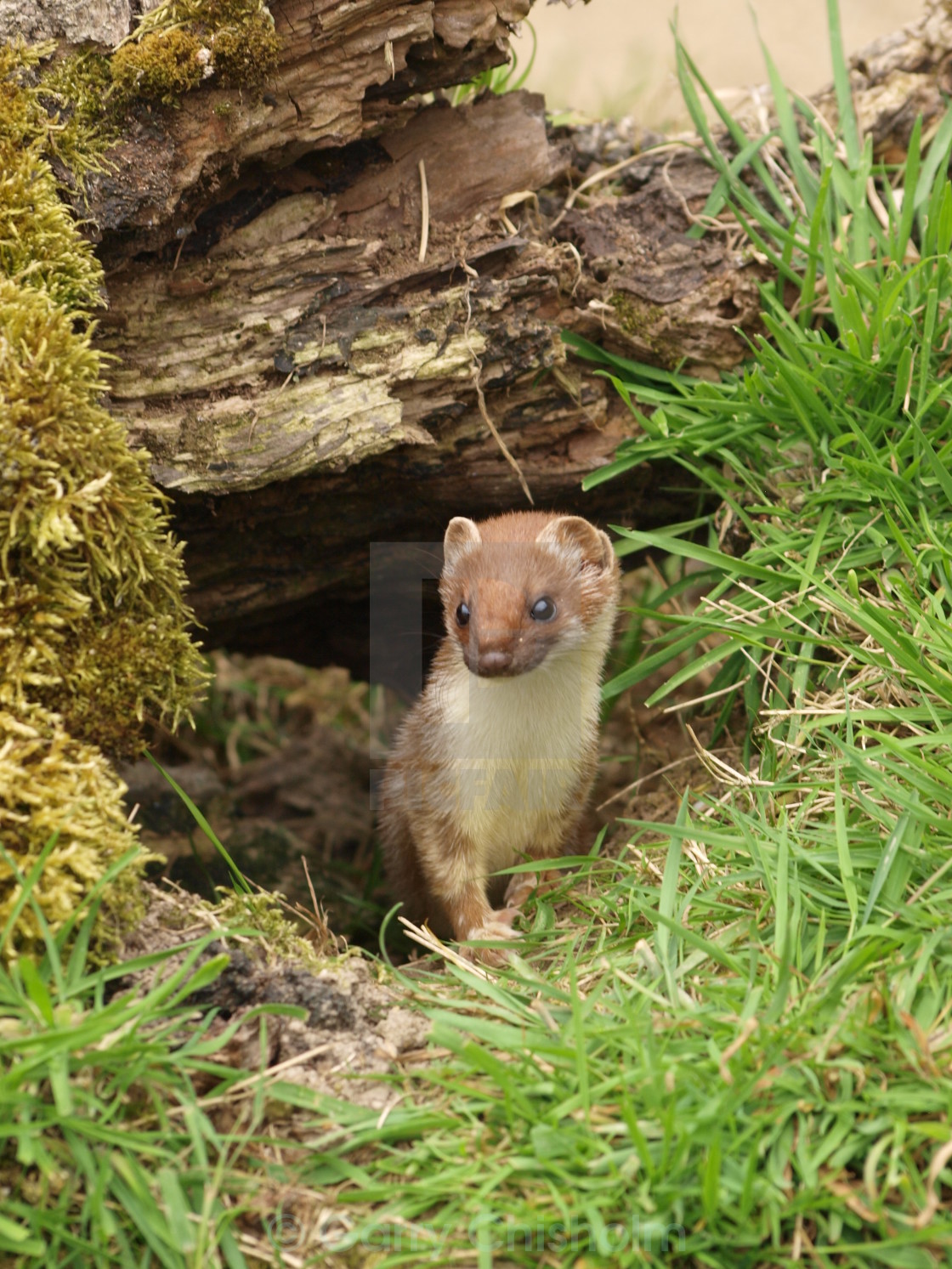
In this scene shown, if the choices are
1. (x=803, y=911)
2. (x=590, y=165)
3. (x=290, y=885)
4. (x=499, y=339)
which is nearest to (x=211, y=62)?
(x=499, y=339)

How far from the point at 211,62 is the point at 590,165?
2062 mm

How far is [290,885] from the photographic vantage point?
5.79 m

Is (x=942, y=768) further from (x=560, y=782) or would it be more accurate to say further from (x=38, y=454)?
(x=38, y=454)

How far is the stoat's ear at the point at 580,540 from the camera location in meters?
4.27

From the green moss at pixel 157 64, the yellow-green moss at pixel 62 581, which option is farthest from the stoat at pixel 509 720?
the green moss at pixel 157 64

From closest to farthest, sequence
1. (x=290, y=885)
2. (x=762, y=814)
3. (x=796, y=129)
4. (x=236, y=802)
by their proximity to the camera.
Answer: (x=762, y=814)
(x=796, y=129)
(x=290, y=885)
(x=236, y=802)

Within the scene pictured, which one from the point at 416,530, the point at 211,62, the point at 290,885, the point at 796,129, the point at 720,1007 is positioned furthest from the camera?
the point at 290,885

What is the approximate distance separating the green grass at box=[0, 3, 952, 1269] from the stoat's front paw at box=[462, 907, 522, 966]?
0.20m

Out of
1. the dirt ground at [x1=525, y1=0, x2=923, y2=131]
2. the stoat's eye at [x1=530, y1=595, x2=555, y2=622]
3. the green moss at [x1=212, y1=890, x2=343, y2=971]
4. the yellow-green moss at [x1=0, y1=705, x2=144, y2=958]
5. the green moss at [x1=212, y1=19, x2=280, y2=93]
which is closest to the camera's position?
the yellow-green moss at [x1=0, y1=705, x2=144, y2=958]

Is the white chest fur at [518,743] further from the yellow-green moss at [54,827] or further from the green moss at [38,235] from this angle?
the green moss at [38,235]

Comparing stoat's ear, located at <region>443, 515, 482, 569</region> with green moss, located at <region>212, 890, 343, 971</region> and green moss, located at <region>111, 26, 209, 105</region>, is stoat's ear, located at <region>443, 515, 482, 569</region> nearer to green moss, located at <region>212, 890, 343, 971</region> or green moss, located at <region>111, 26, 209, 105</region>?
green moss, located at <region>212, 890, 343, 971</region>

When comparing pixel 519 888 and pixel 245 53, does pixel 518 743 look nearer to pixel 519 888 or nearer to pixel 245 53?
pixel 519 888

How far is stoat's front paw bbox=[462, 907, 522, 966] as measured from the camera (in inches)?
148

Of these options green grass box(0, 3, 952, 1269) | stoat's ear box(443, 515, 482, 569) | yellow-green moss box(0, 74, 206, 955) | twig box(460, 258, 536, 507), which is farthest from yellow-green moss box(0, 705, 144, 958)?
twig box(460, 258, 536, 507)
